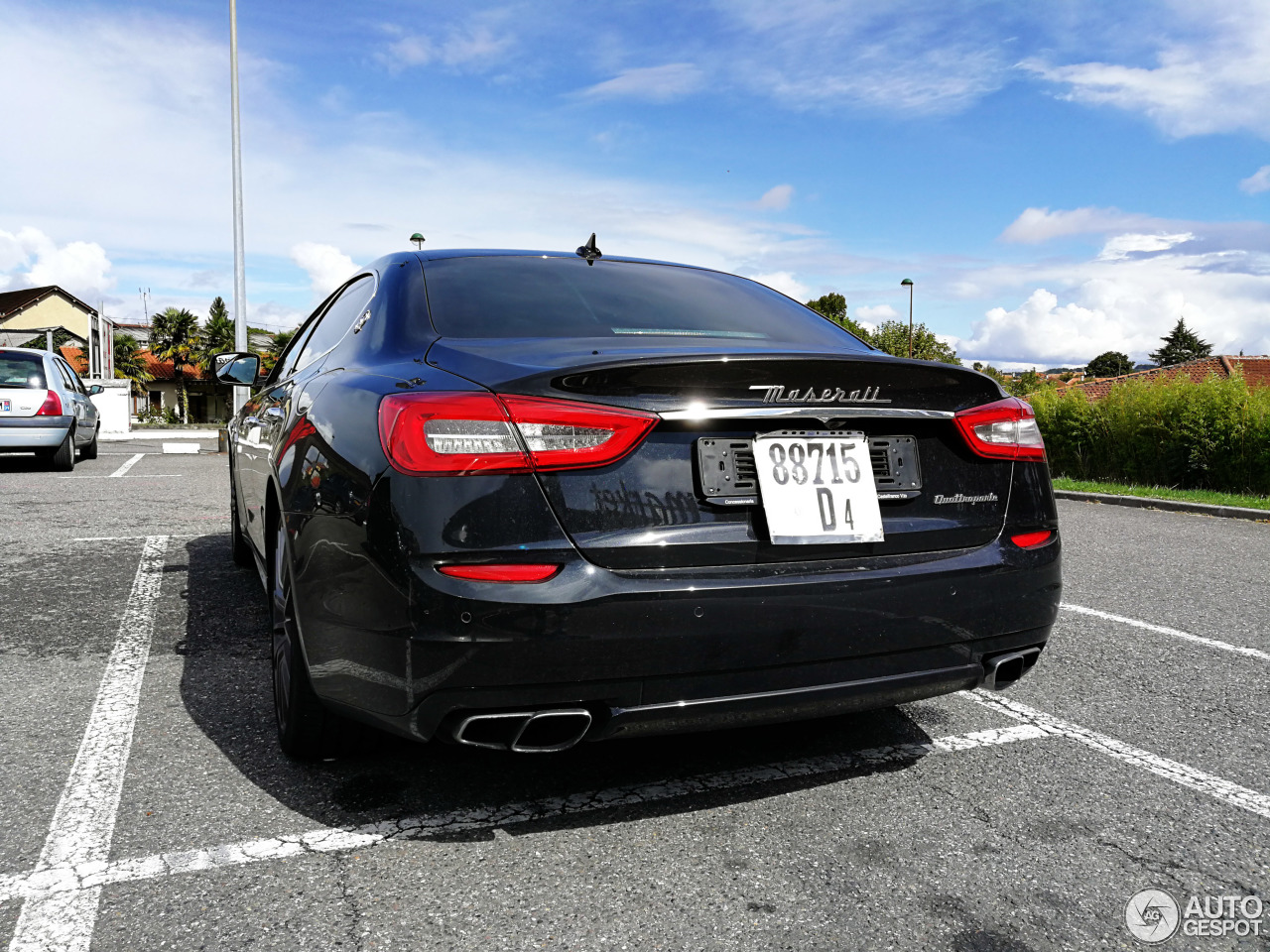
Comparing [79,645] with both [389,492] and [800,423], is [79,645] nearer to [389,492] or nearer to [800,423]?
[389,492]

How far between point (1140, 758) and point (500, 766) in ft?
6.03

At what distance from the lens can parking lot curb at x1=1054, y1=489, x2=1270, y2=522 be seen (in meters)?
9.38

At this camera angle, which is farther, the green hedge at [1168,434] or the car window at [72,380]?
the car window at [72,380]

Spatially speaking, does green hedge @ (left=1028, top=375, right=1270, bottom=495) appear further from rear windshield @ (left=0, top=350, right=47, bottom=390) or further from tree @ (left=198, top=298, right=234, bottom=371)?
tree @ (left=198, top=298, right=234, bottom=371)

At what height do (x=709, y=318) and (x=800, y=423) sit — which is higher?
(x=709, y=318)

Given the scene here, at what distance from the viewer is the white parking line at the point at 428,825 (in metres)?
2.05

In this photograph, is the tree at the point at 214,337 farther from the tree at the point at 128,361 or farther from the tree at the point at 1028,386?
the tree at the point at 1028,386

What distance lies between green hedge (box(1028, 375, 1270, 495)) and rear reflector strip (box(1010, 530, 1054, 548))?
11.2m

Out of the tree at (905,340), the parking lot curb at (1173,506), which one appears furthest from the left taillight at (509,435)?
the tree at (905,340)

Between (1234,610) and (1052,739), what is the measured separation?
252 centimetres

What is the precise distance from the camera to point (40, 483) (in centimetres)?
968

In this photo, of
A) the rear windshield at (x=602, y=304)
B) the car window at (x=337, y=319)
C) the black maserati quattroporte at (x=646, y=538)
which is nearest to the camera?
the black maserati quattroporte at (x=646, y=538)

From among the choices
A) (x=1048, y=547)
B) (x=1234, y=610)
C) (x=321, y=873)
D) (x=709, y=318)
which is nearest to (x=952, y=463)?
(x=1048, y=547)

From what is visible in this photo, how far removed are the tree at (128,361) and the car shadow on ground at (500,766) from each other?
249ft
